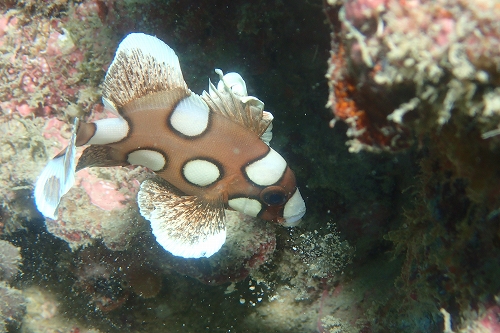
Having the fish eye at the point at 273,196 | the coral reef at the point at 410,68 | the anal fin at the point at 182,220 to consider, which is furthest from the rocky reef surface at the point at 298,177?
the fish eye at the point at 273,196

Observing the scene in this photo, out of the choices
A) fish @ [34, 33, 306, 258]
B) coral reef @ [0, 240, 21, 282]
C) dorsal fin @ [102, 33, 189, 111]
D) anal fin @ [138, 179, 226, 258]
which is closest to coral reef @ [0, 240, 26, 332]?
coral reef @ [0, 240, 21, 282]

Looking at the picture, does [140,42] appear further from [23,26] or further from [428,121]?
[428,121]

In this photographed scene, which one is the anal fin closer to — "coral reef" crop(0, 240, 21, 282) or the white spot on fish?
the white spot on fish

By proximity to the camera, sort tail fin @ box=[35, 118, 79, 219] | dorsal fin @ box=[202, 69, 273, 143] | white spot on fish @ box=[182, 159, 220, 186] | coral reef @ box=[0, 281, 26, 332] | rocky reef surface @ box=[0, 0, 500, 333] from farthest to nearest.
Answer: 1. coral reef @ box=[0, 281, 26, 332]
2. white spot on fish @ box=[182, 159, 220, 186]
3. dorsal fin @ box=[202, 69, 273, 143]
4. tail fin @ box=[35, 118, 79, 219]
5. rocky reef surface @ box=[0, 0, 500, 333]

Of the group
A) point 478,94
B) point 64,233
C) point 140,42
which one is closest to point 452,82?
point 478,94

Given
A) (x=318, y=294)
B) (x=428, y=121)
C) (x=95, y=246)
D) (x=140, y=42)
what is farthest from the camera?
(x=318, y=294)

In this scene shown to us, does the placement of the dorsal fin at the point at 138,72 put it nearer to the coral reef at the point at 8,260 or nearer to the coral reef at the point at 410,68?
the coral reef at the point at 410,68

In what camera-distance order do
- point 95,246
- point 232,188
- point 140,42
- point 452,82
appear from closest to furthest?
point 452,82 → point 140,42 → point 232,188 → point 95,246

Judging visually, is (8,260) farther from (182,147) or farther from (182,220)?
(182,147)
